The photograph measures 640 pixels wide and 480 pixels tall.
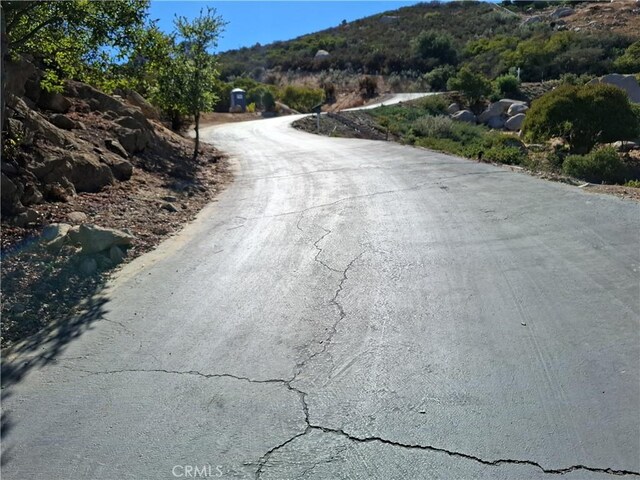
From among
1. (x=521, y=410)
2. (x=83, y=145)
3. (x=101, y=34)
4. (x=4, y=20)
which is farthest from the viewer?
(x=83, y=145)

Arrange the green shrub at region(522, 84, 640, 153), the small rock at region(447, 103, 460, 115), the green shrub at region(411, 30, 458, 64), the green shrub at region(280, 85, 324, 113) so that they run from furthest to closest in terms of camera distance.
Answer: the green shrub at region(411, 30, 458, 64) < the green shrub at region(280, 85, 324, 113) < the small rock at region(447, 103, 460, 115) < the green shrub at region(522, 84, 640, 153)

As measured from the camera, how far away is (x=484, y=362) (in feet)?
15.9

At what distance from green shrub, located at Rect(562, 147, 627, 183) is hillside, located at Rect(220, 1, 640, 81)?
30.2 metres

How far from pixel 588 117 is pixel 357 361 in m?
20.7

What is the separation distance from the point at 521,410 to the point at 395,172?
10778 millimetres

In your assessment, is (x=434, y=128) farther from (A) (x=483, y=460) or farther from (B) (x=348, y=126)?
(A) (x=483, y=460)

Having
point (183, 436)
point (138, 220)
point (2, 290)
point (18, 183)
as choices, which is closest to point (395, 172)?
point (138, 220)

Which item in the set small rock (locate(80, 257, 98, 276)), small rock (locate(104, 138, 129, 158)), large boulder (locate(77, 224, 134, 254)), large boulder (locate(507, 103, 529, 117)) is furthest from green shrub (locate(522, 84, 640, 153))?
small rock (locate(80, 257, 98, 276))

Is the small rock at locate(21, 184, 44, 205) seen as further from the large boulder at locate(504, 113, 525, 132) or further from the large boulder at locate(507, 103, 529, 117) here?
the large boulder at locate(507, 103, 529, 117)

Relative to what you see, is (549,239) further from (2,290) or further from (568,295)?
(2,290)

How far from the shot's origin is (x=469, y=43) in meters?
65.9

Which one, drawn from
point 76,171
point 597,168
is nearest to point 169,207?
point 76,171

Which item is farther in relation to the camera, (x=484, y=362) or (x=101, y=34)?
(x=101, y=34)

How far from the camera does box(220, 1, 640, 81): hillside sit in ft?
164
